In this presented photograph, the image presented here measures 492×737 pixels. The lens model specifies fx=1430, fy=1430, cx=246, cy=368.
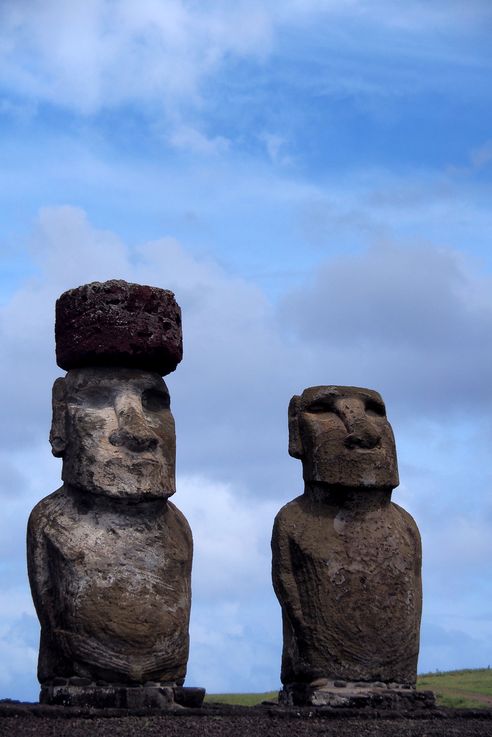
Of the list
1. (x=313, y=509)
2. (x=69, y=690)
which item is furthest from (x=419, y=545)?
(x=69, y=690)

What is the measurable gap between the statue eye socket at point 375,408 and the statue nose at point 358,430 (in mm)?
314

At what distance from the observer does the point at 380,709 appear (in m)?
13.5

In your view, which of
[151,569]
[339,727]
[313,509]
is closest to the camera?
[339,727]

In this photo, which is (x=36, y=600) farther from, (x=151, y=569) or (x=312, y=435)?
(x=312, y=435)

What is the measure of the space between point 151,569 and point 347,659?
2.12 meters

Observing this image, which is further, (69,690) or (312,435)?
(312,435)

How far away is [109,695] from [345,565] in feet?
8.72

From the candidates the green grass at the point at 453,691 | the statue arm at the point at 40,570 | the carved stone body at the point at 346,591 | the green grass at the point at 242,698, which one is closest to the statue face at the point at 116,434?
the statue arm at the point at 40,570

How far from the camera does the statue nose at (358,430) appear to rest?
560 inches

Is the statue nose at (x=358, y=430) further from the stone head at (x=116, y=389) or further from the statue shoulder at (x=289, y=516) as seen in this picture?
the stone head at (x=116, y=389)

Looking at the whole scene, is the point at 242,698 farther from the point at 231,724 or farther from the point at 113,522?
the point at 231,724

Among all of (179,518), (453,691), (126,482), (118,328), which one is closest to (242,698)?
(453,691)

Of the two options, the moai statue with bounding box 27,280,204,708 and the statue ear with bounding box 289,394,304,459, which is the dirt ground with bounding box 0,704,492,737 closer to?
the moai statue with bounding box 27,280,204,708

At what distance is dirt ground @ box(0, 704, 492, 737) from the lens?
38.2 ft
